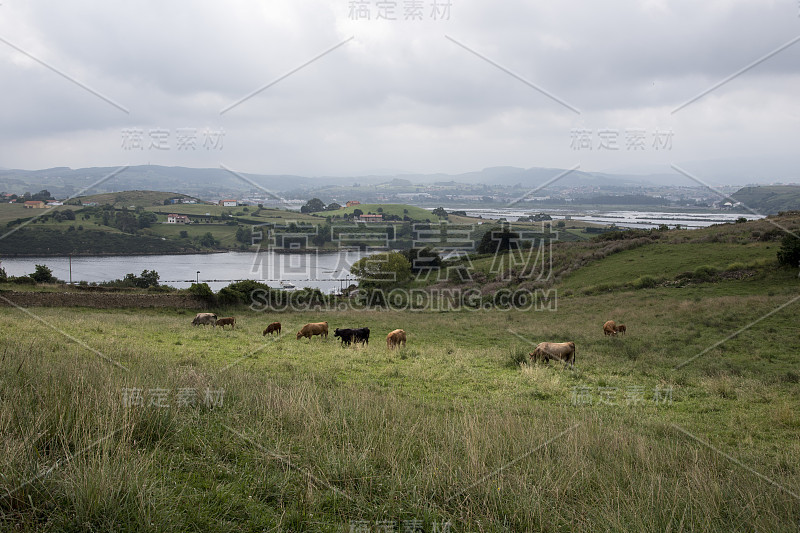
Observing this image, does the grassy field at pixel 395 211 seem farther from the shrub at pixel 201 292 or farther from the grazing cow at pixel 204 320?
the grazing cow at pixel 204 320

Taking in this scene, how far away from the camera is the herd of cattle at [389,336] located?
12.9 metres

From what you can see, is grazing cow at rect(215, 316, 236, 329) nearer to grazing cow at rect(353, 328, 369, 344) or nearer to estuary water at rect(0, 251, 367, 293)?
grazing cow at rect(353, 328, 369, 344)

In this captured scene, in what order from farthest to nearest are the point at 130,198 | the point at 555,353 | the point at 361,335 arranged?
the point at 130,198 → the point at 361,335 → the point at 555,353

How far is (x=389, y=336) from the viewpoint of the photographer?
1566 centimetres

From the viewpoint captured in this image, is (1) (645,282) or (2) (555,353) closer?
(2) (555,353)

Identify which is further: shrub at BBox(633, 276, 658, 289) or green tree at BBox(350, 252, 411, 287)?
green tree at BBox(350, 252, 411, 287)

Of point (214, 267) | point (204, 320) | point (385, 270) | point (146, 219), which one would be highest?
point (146, 219)

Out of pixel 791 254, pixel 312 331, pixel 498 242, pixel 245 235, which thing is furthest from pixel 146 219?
→ pixel 791 254

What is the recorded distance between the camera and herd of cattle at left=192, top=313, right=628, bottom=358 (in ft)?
42.3

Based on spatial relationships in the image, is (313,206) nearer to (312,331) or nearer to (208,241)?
(208,241)

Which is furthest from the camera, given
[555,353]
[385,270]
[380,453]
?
[385,270]

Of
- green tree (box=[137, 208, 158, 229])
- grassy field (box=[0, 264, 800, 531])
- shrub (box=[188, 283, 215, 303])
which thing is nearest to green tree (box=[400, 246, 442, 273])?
shrub (box=[188, 283, 215, 303])

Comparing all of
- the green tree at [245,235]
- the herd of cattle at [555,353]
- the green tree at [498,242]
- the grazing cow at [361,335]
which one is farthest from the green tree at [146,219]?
the herd of cattle at [555,353]

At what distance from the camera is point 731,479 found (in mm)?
4422
